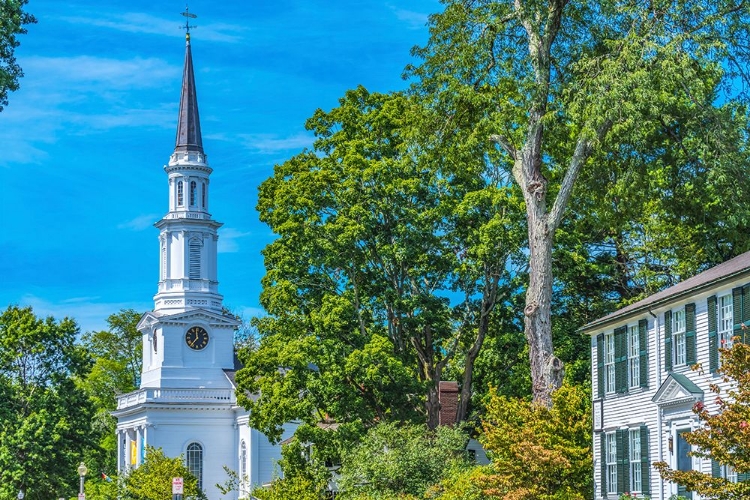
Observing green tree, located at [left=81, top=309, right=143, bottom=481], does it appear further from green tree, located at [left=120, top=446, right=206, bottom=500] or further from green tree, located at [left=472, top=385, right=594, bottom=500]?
green tree, located at [left=472, top=385, right=594, bottom=500]

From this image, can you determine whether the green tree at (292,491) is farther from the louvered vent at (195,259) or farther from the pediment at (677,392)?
the louvered vent at (195,259)

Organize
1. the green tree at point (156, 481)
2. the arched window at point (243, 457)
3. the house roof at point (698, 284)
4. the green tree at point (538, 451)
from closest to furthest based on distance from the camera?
the house roof at point (698, 284), the green tree at point (538, 451), the green tree at point (156, 481), the arched window at point (243, 457)

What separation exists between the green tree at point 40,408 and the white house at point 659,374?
4354cm

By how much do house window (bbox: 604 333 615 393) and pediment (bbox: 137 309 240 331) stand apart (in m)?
54.1

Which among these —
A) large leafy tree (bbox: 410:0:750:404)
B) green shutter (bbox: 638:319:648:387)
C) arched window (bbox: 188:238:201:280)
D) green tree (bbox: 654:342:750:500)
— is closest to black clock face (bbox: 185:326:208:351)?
arched window (bbox: 188:238:201:280)

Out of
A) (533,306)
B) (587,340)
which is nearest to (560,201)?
(533,306)

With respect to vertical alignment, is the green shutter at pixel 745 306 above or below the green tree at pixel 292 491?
above

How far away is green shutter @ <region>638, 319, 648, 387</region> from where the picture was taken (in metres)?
35.0

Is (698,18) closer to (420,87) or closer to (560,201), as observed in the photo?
(560,201)

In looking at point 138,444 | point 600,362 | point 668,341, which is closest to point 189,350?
point 138,444

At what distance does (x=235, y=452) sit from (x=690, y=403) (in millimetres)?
57457

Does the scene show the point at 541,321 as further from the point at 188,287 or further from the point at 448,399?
the point at 188,287

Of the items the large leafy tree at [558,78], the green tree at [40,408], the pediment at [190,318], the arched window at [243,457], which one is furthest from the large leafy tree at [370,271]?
the pediment at [190,318]

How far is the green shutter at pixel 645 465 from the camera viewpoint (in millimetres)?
34062
